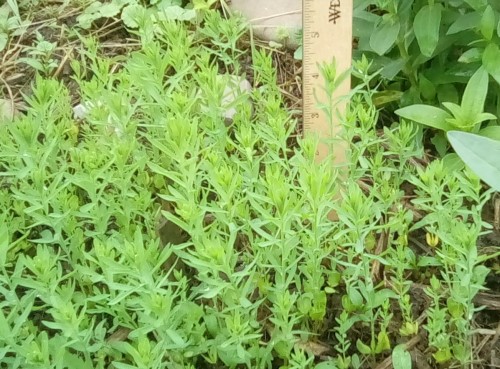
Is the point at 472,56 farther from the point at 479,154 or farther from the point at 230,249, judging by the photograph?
the point at 230,249

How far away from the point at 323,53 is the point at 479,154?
601 millimetres

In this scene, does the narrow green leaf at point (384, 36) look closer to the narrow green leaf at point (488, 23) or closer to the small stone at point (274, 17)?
the narrow green leaf at point (488, 23)

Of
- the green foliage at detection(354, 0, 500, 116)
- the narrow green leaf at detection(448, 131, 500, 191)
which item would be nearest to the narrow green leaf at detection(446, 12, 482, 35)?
the green foliage at detection(354, 0, 500, 116)

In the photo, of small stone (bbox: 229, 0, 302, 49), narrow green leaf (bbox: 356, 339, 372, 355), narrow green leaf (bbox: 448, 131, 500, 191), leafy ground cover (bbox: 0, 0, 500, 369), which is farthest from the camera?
small stone (bbox: 229, 0, 302, 49)

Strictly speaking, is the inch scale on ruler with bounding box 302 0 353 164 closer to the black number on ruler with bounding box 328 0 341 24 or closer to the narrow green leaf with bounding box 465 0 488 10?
the black number on ruler with bounding box 328 0 341 24

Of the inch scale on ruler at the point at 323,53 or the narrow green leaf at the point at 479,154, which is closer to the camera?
the narrow green leaf at the point at 479,154

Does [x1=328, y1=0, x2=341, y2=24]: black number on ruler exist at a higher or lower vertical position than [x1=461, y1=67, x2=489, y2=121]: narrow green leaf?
higher

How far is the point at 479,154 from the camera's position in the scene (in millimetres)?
1016

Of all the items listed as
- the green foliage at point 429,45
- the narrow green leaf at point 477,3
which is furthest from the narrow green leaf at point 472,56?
the narrow green leaf at point 477,3

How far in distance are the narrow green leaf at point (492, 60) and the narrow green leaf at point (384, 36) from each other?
211 mm

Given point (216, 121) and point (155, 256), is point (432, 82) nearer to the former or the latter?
point (216, 121)

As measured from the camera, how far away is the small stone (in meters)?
2.14

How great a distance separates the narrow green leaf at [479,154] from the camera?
1.01 metres

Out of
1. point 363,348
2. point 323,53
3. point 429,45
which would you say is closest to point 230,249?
point 363,348
